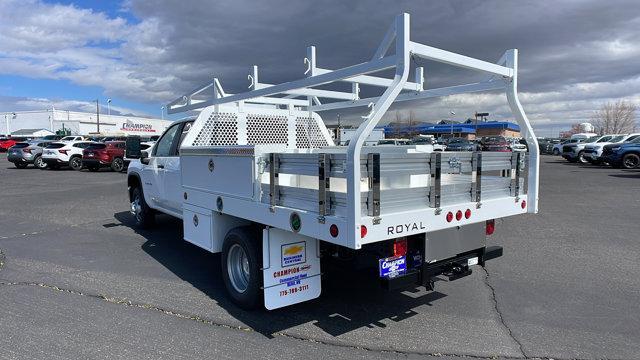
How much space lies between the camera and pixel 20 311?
14.8 ft

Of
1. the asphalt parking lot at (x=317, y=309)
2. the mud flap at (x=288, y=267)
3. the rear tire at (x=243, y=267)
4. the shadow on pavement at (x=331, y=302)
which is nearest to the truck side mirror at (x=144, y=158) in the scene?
the asphalt parking lot at (x=317, y=309)

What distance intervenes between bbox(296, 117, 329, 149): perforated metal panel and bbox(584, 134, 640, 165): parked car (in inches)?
935

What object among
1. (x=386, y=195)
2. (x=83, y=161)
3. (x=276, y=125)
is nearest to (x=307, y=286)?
(x=386, y=195)

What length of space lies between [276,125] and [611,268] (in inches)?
188

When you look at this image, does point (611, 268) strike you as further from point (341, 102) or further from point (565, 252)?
point (341, 102)

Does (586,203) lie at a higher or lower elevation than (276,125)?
lower

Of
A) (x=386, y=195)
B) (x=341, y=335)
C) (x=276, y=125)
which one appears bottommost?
(x=341, y=335)

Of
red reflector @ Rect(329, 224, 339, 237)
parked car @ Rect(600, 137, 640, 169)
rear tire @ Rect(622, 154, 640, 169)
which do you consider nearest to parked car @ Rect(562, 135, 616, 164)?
parked car @ Rect(600, 137, 640, 169)

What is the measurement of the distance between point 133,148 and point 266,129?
95.5 inches

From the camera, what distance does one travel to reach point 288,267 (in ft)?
13.5

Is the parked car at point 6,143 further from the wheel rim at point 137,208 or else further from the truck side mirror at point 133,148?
the truck side mirror at point 133,148

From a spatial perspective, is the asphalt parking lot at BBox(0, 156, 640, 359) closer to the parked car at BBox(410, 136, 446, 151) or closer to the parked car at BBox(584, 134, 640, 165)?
the parked car at BBox(410, 136, 446, 151)

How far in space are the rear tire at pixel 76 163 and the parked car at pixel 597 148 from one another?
28482mm

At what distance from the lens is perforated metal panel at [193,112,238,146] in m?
5.91
